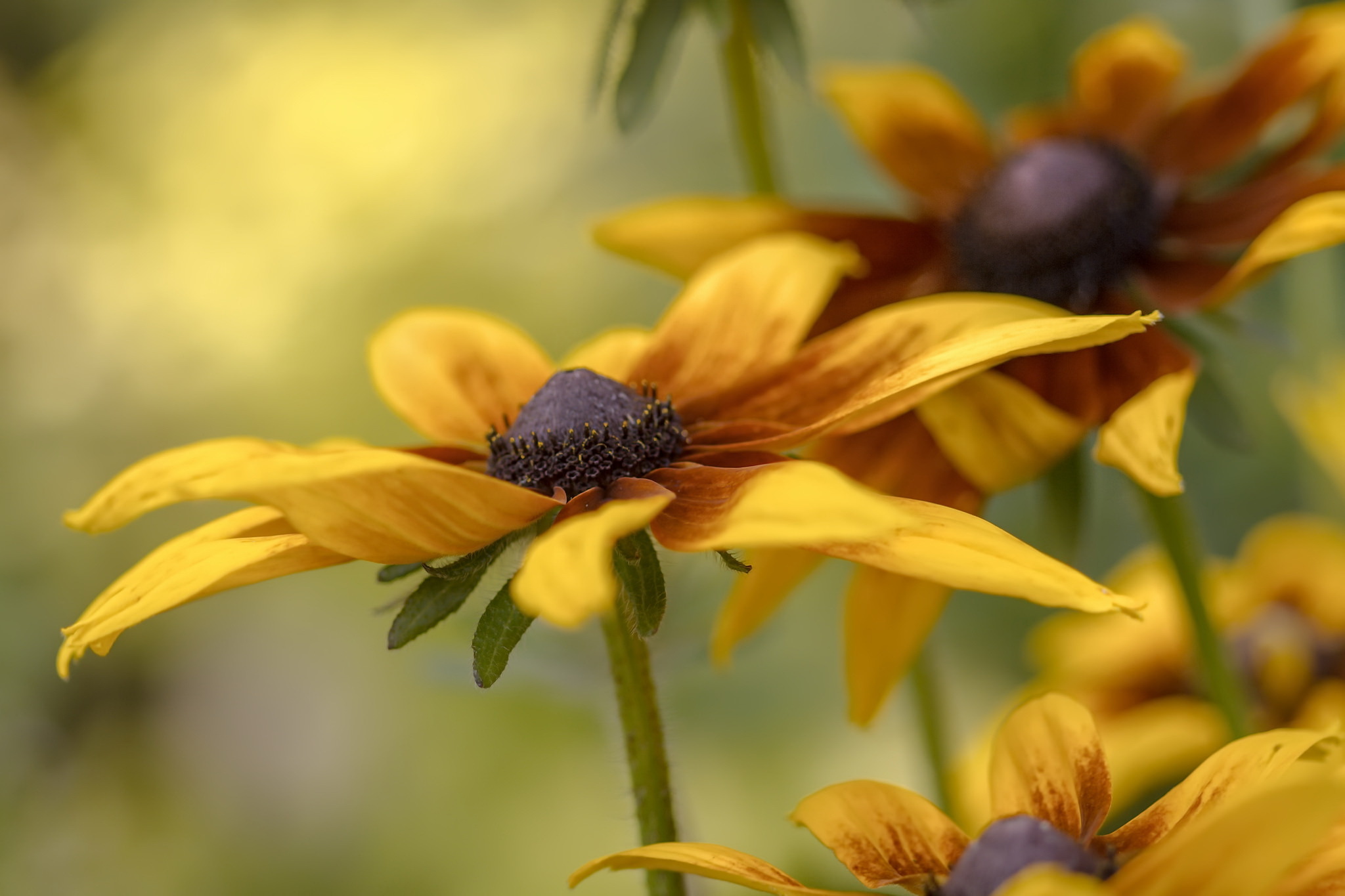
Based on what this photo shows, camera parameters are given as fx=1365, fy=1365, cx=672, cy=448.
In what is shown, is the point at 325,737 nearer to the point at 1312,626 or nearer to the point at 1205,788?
the point at 1312,626

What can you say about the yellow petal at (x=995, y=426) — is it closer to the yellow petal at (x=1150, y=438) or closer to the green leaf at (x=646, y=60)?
the yellow petal at (x=1150, y=438)

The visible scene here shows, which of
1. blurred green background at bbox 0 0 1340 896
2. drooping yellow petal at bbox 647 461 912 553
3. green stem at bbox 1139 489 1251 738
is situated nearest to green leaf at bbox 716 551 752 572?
drooping yellow petal at bbox 647 461 912 553

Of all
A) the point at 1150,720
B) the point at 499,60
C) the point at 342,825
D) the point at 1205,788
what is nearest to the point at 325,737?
the point at 342,825

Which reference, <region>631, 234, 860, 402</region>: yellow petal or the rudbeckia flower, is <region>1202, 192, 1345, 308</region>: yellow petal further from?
<region>631, 234, 860, 402</region>: yellow petal

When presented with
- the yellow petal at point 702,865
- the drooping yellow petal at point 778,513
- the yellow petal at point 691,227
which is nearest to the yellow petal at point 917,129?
the yellow petal at point 691,227

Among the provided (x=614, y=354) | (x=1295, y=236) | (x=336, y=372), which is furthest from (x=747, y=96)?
(x=336, y=372)

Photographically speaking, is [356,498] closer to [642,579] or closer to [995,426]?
[642,579]
